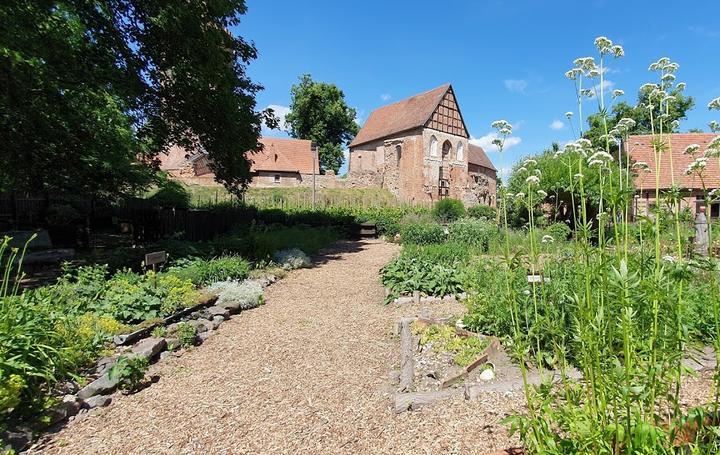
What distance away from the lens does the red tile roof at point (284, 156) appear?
120 ft

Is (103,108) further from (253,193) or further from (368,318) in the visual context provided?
A: (253,193)

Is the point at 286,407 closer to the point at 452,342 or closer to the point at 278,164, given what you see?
the point at 452,342

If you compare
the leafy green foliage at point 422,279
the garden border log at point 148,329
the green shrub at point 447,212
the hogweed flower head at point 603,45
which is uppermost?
the hogweed flower head at point 603,45

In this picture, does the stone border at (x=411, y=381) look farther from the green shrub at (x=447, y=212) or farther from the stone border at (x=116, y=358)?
the green shrub at (x=447, y=212)

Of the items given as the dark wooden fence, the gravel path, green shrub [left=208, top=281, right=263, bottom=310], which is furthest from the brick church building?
the gravel path

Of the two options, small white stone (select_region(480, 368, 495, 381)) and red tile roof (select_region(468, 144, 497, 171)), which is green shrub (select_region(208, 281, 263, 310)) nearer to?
small white stone (select_region(480, 368, 495, 381))

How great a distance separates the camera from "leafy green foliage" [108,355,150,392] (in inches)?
154

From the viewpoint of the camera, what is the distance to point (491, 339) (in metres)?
4.15

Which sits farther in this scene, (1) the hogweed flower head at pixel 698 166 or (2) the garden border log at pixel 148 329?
(2) the garden border log at pixel 148 329

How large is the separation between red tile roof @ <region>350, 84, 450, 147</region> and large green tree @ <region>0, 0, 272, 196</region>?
22.4 m

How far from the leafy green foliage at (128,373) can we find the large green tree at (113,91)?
504 cm

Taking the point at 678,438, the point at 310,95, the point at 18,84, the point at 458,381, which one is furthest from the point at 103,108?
the point at 310,95

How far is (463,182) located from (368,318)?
3090cm

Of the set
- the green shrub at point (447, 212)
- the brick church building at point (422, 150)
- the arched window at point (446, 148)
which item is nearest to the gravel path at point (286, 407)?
the green shrub at point (447, 212)
